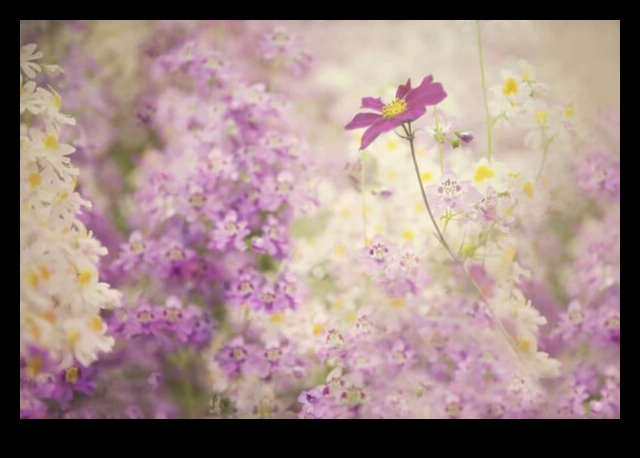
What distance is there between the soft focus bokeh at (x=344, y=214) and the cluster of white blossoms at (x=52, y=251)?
45 millimetres

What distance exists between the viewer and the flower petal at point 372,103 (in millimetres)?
1426

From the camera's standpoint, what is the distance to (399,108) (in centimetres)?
141

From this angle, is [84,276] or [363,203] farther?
[363,203]

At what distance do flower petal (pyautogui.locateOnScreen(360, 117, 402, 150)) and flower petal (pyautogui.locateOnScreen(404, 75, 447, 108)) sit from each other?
0.06 m

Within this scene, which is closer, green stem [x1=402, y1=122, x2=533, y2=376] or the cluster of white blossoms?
the cluster of white blossoms

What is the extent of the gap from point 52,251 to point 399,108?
2.83 feet

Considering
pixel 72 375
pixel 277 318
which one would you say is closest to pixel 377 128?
pixel 277 318

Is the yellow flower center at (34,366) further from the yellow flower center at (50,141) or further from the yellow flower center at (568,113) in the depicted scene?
the yellow flower center at (568,113)

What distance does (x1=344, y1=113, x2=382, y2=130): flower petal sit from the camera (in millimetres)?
1422

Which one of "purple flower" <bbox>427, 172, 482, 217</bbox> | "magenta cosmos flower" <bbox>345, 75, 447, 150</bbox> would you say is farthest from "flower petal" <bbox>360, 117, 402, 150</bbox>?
"purple flower" <bbox>427, 172, 482, 217</bbox>

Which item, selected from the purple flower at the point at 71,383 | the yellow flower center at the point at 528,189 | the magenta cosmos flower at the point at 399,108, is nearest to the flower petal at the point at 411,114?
the magenta cosmos flower at the point at 399,108

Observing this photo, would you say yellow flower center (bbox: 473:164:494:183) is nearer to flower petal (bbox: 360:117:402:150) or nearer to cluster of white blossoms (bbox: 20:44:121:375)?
flower petal (bbox: 360:117:402:150)

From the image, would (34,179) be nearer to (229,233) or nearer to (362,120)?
(229,233)

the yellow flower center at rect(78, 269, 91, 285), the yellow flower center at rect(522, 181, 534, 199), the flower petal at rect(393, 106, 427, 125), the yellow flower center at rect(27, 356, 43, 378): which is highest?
the flower petal at rect(393, 106, 427, 125)
